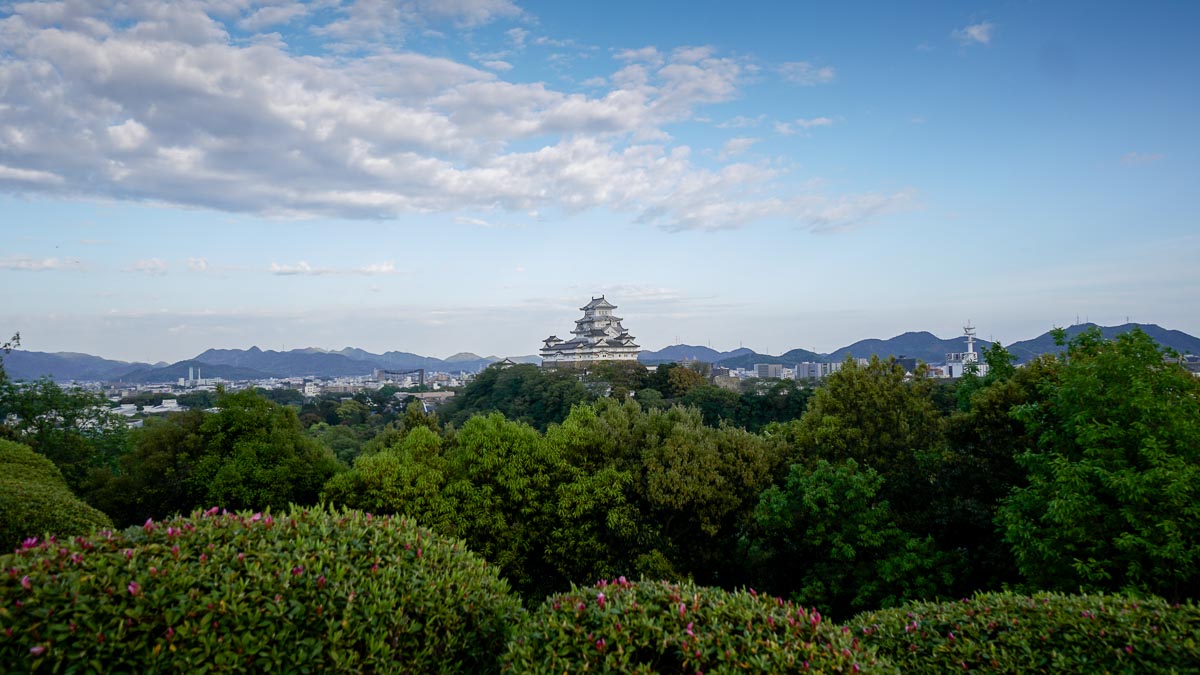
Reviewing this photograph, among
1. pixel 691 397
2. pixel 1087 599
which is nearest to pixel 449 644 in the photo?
pixel 1087 599

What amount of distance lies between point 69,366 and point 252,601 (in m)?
136

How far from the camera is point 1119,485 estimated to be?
740 centimetres

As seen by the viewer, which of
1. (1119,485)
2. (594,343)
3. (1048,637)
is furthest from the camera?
(594,343)

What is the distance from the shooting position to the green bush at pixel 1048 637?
4363mm

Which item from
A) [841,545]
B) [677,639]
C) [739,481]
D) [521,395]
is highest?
[677,639]

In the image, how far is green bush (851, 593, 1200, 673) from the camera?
4.36 m

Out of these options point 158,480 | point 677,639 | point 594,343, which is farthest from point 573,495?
point 594,343

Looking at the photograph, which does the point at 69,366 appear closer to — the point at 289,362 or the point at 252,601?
the point at 289,362

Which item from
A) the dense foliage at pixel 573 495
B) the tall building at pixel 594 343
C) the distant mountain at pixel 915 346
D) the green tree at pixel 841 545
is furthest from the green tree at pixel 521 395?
the distant mountain at pixel 915 346

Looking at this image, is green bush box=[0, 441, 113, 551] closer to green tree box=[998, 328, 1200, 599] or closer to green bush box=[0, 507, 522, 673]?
green bush box=[0, 507, 522, 673]

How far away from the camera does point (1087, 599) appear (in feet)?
16.6

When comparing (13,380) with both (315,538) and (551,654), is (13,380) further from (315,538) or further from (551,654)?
(551,654)

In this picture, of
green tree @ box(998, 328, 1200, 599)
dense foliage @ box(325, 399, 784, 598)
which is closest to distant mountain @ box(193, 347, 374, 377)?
dense foliage @ box(325, 399, 784, 598)

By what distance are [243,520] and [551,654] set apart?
7.22ft
